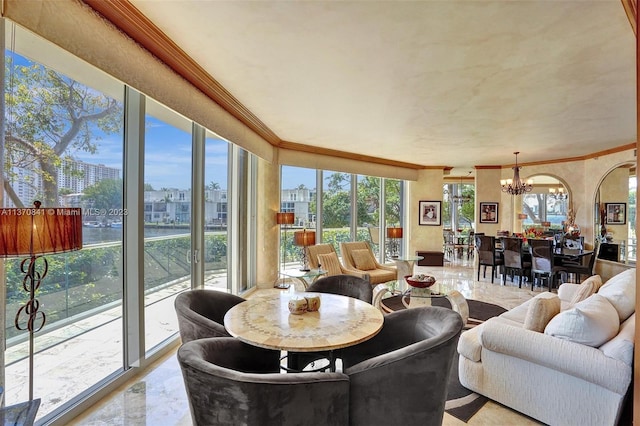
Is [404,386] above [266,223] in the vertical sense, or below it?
below

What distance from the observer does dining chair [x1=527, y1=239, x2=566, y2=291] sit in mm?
5758

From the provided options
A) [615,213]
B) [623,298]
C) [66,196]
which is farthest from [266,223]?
[615,213]

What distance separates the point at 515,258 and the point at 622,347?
495 centimetres

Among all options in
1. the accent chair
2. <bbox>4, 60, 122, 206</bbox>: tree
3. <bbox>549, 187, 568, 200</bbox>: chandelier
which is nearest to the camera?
<bbox>4, 60, 122, 206</bbox>: tree

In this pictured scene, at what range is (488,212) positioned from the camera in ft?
28.0

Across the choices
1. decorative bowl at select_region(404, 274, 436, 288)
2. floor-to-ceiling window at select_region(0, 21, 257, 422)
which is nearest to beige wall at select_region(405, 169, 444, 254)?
decorative bowl at select_region(404, 274, 436, 288)

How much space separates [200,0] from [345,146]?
175 inches

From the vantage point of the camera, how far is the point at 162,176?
10.6 feet

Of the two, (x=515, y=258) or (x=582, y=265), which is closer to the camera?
(x=582, y=265)

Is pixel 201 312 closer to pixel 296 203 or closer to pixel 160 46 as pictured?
pixel 160 46

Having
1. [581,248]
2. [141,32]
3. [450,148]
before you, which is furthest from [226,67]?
[581,248]

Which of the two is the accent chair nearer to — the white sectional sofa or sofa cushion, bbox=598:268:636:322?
the white sectional sofa

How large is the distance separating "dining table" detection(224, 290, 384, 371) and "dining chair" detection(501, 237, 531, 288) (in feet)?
17.3

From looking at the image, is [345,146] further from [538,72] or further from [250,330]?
[250,330]
